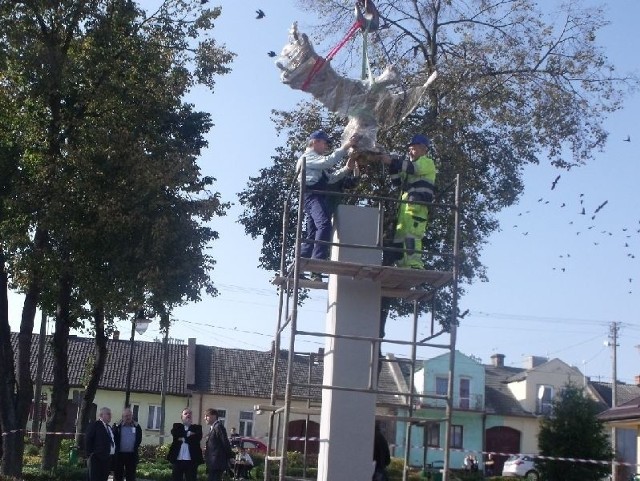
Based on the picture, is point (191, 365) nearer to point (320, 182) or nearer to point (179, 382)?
point (179, 382)

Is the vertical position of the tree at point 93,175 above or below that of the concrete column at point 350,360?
above

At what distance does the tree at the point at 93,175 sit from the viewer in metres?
20.2

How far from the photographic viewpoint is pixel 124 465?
54.1ft

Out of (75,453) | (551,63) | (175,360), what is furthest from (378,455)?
(175,360)

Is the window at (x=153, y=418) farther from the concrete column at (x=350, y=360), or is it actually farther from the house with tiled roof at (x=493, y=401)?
the concrete column at (x=350, y=360)

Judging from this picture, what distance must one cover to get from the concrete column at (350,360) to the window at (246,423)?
4560 centimetres

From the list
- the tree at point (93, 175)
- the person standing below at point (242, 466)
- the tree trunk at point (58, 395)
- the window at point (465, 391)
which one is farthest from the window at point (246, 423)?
the tree at point (93, 175)

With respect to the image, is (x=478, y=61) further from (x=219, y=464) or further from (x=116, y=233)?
(x=219, y=464)

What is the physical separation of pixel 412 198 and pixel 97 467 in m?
7.31

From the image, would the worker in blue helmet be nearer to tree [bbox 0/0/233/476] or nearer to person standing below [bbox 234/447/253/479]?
tree [bbox 0/0/233/476]

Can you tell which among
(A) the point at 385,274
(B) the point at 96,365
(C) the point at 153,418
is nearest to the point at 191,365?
(C) the point at 153,418

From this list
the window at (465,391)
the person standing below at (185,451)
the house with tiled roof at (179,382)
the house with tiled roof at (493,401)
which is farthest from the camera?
the window at (465,391)

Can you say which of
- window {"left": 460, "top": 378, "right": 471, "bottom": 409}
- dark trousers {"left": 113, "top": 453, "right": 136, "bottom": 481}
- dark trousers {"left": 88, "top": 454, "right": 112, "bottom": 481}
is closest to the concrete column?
dark trousers {"left": 88, "top": 454, "right": 112, "bottom": 481}

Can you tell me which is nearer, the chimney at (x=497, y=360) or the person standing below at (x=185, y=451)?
the person standing below at (x=185, y=451)
